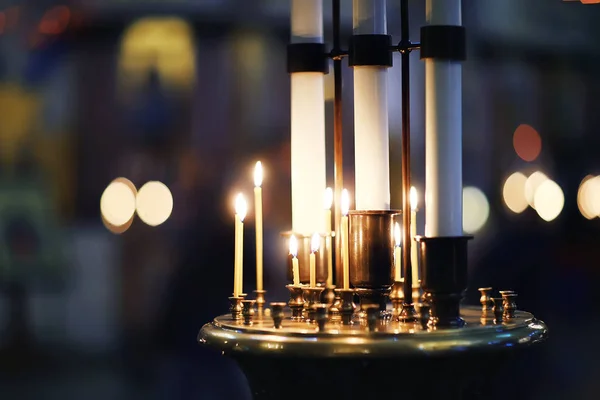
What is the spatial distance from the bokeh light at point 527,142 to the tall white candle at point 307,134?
6.10 metres

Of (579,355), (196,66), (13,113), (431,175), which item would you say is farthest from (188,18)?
(431,175)

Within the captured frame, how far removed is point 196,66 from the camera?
6246 millimetres

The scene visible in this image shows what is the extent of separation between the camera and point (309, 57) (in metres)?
2.16

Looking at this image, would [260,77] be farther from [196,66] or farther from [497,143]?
[497,143]

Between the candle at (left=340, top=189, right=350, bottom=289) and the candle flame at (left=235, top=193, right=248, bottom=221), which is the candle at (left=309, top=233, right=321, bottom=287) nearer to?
the candle at (left=340, top=189, right=350, bottom=289)

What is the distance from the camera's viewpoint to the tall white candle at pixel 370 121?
2016mm

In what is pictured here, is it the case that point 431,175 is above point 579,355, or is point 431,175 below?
above

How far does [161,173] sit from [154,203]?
44 centimetres

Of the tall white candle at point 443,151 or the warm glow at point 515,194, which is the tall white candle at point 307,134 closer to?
the tall white candle at point 443,151

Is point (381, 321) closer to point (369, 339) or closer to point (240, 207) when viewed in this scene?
point (369, 339)

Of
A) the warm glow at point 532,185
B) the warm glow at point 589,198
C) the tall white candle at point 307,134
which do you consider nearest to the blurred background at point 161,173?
the warm glow at point 532,185

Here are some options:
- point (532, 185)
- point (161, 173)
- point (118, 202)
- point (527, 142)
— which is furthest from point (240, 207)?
point (532, 185)

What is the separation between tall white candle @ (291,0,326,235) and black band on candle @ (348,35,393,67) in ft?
0.58

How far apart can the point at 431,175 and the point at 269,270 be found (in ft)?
10.8
